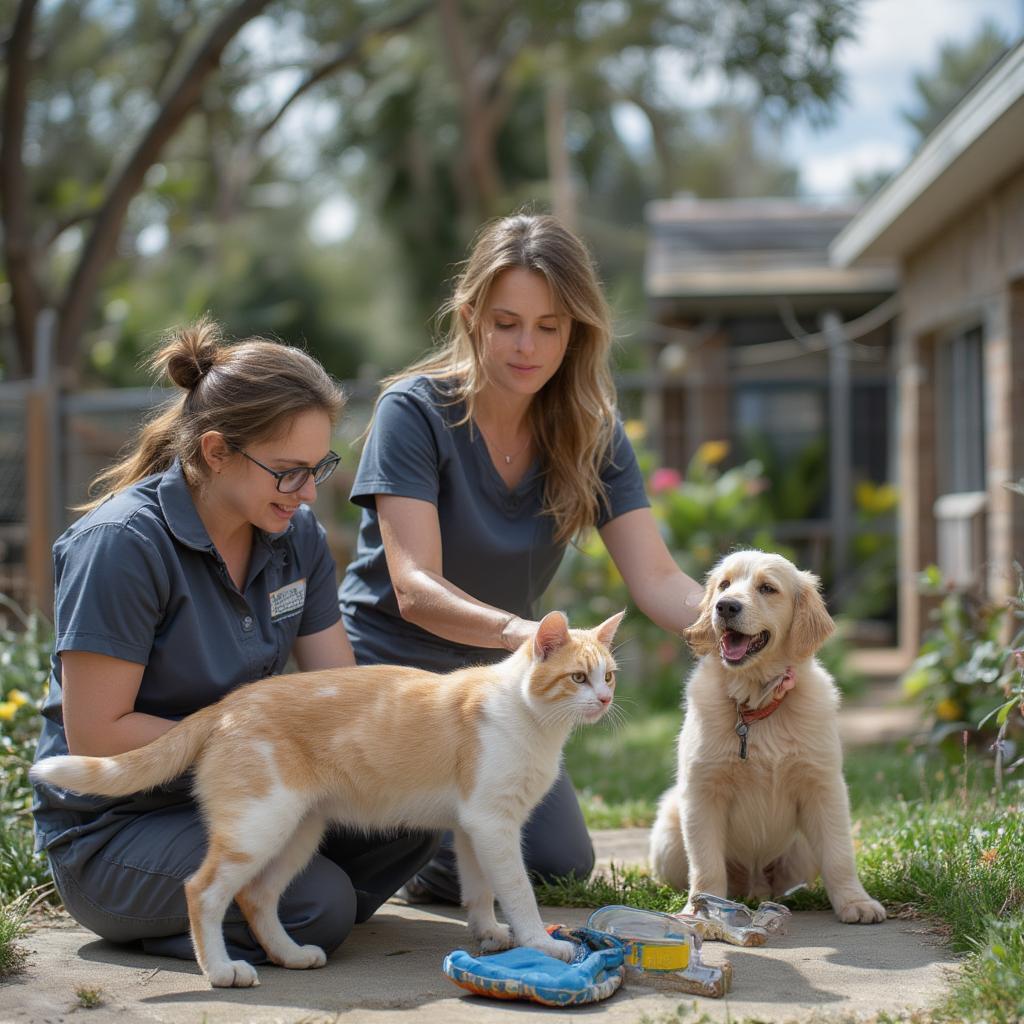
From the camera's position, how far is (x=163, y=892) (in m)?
3.61

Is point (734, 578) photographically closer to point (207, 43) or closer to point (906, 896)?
point (906, 896)

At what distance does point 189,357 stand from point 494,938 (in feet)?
6.54

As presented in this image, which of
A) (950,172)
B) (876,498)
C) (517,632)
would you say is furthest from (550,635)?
(876,498)

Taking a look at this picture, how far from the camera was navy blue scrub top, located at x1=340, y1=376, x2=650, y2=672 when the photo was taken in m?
4.53

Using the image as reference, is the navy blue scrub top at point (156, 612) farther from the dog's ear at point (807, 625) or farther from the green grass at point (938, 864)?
the dog's ear at point (807, 625)

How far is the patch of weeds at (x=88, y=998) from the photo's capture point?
322 centimetres

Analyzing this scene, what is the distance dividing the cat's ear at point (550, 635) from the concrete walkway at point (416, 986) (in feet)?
3.01

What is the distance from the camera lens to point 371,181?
3188 centimetres

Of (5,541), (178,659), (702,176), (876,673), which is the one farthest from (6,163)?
(702,176)

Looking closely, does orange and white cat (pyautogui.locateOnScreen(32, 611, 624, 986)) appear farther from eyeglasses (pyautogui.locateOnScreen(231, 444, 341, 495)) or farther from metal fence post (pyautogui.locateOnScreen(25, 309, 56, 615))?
metal fence post (pyautogui.locateOnScreen(25, 309, 56, 615))

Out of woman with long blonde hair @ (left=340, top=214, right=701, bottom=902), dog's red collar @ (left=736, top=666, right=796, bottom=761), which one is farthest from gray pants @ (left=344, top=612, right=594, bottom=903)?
dog's red collar @ (left=736, top=666, right=796, bottom=761)

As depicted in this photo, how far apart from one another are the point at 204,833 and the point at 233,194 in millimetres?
30831

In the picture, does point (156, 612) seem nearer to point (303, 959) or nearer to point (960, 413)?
point (303, 959)

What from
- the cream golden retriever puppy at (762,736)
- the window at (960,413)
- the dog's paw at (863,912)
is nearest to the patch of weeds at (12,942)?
the cream golden retriever puppy at (762,736)
